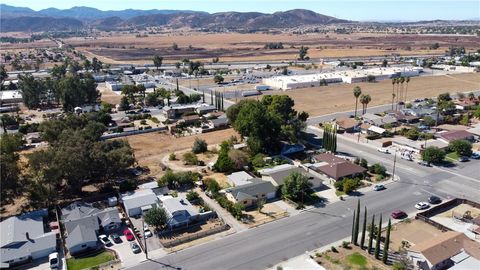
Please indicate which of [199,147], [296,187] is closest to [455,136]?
[296,187]

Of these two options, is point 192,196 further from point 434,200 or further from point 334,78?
point 334,78

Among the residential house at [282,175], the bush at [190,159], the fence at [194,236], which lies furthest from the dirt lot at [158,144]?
the fence at [194,236]

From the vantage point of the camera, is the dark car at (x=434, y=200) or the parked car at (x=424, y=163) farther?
the parked car at (x=424, y=163)

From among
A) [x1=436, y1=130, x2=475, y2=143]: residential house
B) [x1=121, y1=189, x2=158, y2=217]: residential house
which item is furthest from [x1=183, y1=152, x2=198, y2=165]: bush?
[x1=436, y1=130, x2=475, y2=143]: residential house

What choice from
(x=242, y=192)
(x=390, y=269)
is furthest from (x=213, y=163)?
(x=390, y=269)

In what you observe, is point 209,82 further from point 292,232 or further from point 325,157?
point 292,232

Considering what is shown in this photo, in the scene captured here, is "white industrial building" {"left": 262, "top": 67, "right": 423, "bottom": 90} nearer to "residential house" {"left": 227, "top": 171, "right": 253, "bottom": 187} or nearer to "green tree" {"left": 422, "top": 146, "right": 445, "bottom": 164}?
"green tree" {"left": 422, "top": 146, "right": 445, "bottom": 164}

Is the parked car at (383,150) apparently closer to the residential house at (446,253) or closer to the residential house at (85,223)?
Answer: the residential house at (446,253)
